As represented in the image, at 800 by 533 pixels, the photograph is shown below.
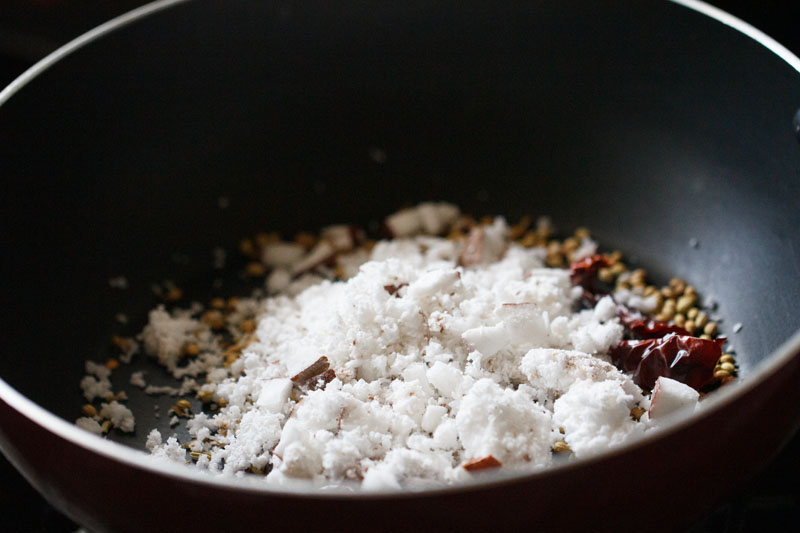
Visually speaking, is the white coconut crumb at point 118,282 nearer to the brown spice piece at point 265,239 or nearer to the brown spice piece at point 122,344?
the brown spice piece at point 122,344

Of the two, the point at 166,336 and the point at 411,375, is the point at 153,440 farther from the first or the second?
the point at 411,375

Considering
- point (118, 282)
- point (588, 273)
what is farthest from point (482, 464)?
point (118, 282)

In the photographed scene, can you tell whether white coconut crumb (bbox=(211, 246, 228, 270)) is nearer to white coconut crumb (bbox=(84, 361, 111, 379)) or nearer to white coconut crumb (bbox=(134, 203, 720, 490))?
white coconut crumb (bbox=(134, 203, 720, 490))

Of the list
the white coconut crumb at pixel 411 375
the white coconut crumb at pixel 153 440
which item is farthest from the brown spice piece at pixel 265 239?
the white coconut crumb at pixel 153 440

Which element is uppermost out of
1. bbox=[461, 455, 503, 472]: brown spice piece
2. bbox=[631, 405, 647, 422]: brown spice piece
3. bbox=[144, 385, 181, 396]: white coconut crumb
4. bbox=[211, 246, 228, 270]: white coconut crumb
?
bbox=[211, 246, 228, 270]: white coconut crumb

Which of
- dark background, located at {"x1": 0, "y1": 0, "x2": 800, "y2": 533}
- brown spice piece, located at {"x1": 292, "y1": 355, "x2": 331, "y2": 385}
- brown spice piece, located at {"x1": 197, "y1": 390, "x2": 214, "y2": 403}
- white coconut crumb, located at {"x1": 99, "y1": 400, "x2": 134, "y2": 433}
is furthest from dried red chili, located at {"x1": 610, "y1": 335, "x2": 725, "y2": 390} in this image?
white coconut crumb, located at {"x1": 99, "y1": 400, "x2": 134, "y2": 433}

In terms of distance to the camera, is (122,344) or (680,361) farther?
(122,344)
